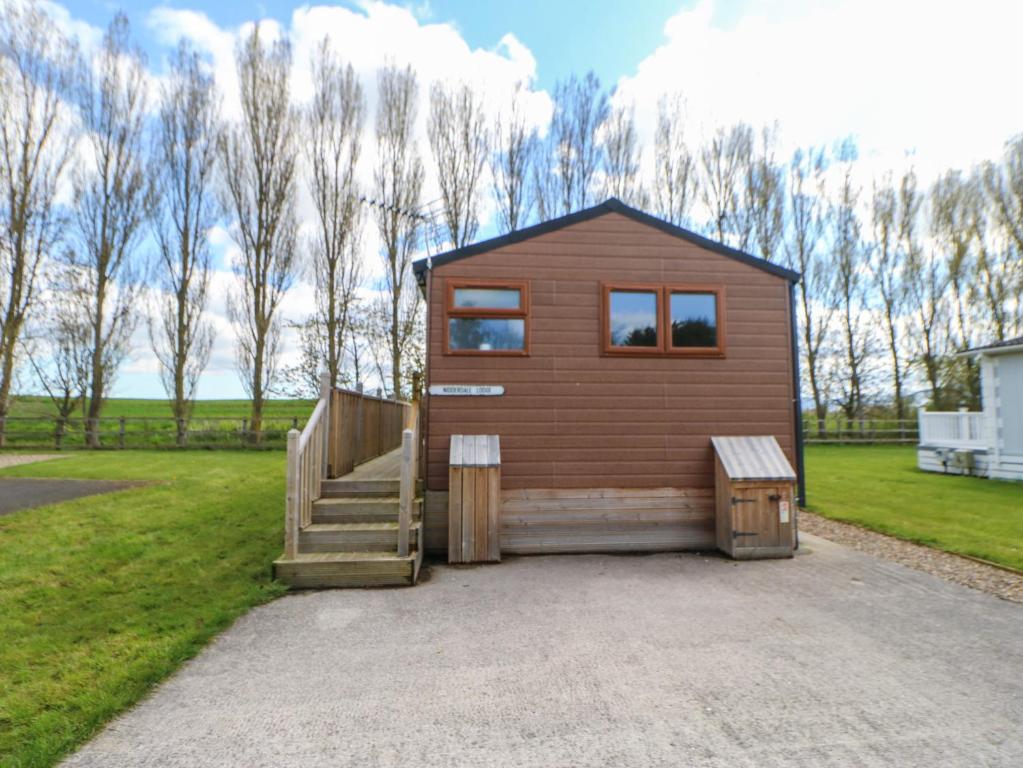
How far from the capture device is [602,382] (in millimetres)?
6281

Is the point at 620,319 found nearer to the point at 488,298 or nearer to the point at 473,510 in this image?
the point at 488,298

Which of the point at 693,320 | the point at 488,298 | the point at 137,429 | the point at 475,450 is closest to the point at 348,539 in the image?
the point at 475,450

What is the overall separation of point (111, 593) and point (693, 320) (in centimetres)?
665

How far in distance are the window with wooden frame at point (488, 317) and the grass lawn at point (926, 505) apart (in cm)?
575

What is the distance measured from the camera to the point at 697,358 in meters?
Result: 6.42

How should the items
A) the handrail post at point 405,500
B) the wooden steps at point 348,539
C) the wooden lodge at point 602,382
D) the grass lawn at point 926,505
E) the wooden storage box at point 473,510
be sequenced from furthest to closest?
1. the grass lawn at point 926,505
2. the wooden lodge at point 602,382
3. the wooden storage box at point 473,510
4. the wooden steps at point 348,539
5. the handrail post at point 405,500

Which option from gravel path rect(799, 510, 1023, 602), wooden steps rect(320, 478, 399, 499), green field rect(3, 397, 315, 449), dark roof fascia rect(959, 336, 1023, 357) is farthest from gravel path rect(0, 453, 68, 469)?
dark roof fascia rect(959, 336, 1023, 357)

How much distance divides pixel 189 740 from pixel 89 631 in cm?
188

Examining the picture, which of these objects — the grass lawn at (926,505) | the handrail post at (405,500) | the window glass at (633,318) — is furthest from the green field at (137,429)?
the grass lawn at (926,505)

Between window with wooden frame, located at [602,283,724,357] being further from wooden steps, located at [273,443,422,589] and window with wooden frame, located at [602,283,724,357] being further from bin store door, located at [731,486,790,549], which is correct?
wooden steps, located at [273,443,422,589]

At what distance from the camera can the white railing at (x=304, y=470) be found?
475 cm

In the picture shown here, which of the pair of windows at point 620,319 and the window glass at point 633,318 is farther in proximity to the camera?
the window glass at point 633,318

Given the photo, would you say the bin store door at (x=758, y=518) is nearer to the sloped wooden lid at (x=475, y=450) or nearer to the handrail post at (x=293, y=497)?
the sloped wooden lid at (x=475, y=450)

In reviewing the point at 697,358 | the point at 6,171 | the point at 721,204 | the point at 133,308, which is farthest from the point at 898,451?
the point at 6,171
